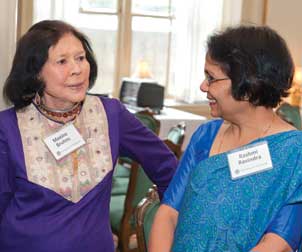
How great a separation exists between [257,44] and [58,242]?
0.85 m

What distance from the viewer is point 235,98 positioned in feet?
4.83

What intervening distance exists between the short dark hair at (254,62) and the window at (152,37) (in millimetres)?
4573

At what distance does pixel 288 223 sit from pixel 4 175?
87cm

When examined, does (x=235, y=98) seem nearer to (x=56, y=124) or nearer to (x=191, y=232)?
(x=191, y=232)

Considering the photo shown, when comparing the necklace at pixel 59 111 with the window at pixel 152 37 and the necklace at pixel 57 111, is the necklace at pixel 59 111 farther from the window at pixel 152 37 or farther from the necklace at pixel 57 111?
the window at pixel 152 37

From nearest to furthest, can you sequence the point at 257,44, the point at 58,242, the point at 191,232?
the point at 257,44, the point at 191,232, the point at 58,242

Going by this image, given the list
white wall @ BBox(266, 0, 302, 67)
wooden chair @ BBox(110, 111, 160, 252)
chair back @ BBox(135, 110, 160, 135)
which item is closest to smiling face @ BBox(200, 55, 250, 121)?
wooden chair @ BBox(110, 111, 160, 252)

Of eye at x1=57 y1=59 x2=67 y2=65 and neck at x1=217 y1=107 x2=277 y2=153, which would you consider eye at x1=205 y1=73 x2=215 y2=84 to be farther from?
eye at x1=57 y1=59 x2=67 y2=65

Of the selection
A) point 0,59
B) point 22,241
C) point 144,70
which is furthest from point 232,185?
point 144,70

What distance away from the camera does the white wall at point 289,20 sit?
637 centimetres

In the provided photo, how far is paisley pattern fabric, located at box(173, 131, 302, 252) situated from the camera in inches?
57.1

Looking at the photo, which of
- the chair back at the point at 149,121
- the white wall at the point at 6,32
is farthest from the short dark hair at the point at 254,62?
the chair back at the point at 149,121

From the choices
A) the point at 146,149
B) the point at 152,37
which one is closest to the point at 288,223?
the point at 146,149

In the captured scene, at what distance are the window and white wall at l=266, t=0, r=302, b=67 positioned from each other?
60 centimetres
